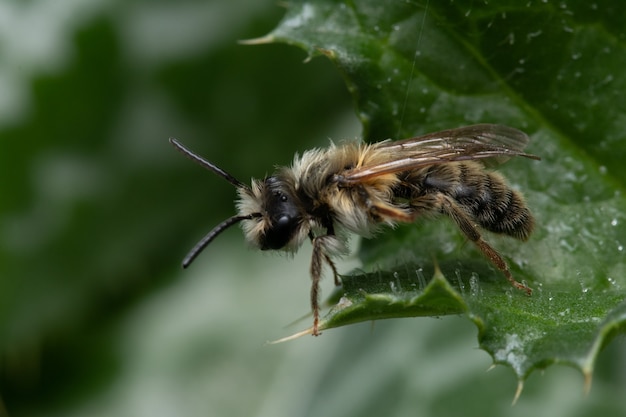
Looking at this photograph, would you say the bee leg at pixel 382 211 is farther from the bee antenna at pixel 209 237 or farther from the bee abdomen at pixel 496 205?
the bee antenna at pixel 209 237

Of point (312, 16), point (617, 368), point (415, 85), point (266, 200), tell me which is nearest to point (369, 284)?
point (266, 200)

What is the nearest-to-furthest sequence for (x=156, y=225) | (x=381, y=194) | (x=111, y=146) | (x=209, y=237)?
1. (x=209, y=237)
2. (x=381, y=194)
3. (x=111, y=146)
4. (x=156, y=225)

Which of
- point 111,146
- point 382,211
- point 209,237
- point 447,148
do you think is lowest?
point 111,146

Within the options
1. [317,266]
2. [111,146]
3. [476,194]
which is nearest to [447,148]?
[476,194]

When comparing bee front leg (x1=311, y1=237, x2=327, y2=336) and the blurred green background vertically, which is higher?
bee front leg (x1=311, y1=237, x2=327, y2=336)

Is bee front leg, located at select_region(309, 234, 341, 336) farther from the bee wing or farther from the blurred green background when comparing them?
the blurred green background

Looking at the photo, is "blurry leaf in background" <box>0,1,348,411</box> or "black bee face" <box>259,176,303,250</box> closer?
"black bee face" <box>259,176,303,250</box>

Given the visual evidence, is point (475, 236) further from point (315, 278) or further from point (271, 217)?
point (271, 217)

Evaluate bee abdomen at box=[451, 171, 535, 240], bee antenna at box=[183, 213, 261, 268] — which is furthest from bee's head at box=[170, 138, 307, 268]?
bee abdomen at box=[451, 171, 535, 240]
